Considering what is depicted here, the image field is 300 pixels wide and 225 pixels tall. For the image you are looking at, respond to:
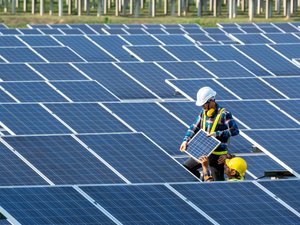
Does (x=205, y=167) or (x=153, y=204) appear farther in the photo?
(x=205, y=167)

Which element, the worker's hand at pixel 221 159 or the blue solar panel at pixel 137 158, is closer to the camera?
the blue solar panel at pixel 137 158

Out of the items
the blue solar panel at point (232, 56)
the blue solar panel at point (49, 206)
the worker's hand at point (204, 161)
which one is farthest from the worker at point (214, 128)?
the blue solar panel at point (232, 56)

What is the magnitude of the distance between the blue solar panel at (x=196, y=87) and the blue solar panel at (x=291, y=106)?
3.82m

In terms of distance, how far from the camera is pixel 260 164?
27.2 meters

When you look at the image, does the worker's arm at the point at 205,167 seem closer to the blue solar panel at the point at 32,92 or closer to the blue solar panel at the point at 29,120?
the blue solar panel at the point at 29,120

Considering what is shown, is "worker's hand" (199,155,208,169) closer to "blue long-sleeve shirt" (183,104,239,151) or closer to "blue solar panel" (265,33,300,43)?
"blue long-sleeve shirt" (183,104,239,151)

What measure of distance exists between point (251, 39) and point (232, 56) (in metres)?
8.62

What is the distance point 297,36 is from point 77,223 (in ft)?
117

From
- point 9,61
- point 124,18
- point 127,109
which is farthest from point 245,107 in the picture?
point 124,18

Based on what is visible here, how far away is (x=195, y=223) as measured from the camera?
20.6 meters

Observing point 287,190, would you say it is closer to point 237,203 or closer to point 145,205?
point 237,203

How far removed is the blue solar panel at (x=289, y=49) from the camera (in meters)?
48.0

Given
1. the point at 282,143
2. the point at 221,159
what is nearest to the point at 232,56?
the point at 282,143

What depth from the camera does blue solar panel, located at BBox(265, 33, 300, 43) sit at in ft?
177
